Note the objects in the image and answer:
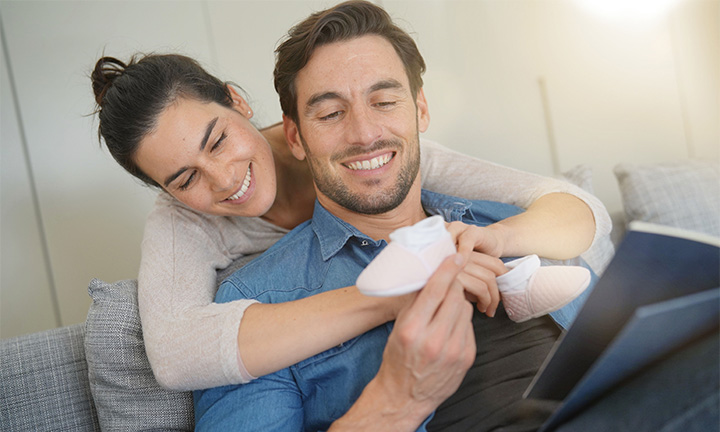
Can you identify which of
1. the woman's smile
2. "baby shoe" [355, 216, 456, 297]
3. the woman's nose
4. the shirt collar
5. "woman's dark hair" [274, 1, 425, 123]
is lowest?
the shirt collar

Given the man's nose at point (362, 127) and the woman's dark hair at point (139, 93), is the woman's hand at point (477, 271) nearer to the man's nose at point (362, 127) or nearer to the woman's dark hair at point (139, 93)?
the man's nose at point (362, 127)

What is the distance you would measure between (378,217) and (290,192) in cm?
36

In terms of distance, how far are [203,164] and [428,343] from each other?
77cm

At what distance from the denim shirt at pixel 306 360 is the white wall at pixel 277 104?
1210mm

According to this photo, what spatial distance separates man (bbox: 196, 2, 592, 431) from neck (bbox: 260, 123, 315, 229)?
176 mm

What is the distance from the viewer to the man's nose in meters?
1.26

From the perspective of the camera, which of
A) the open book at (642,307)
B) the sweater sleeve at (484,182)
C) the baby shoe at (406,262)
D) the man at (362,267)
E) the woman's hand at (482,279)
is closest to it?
the open book at (642,307)

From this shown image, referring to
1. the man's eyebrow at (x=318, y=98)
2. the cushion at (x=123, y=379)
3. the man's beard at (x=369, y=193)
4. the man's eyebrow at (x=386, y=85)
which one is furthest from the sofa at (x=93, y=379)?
the man's eyebrow at (x=386, y=85)

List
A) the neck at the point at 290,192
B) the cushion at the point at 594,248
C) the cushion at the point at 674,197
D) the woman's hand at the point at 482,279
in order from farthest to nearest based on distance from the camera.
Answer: the cushion at the point at 674,197, the cushion at the point at 594,248, the neck at the point at 290,192, the woman's hand at the point at 482,279

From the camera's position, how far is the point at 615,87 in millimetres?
3016

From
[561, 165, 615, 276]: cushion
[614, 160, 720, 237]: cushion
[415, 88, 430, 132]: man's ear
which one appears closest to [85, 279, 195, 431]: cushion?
[415, 88, 430, 132]: man's ear

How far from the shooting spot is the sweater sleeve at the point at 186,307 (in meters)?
1.00

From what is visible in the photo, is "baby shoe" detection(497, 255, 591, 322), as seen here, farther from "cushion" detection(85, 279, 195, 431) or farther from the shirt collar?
"cushion" detection(85, 279, 195, 431)

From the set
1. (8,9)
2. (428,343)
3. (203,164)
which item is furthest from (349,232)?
(8,9)
